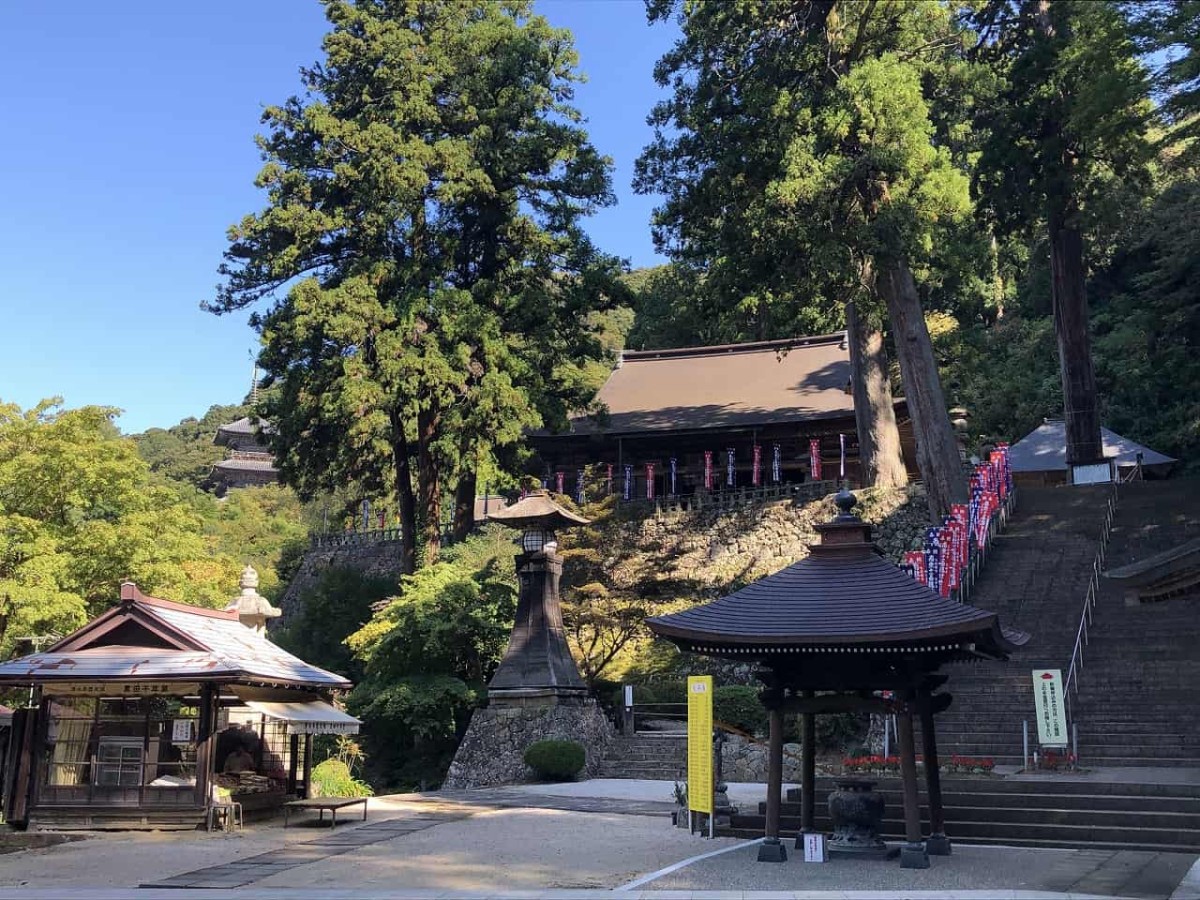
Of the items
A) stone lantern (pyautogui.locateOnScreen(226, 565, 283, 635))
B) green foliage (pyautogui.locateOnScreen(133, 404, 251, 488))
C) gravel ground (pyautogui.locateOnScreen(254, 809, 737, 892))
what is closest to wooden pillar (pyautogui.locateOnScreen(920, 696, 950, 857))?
gravel ground (pyautogui.locateOnScreen(254, 809, 737, 892))

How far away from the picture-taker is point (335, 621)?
1137 inches

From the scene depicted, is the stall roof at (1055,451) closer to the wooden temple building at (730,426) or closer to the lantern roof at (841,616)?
the wooden temple building at (730,426)

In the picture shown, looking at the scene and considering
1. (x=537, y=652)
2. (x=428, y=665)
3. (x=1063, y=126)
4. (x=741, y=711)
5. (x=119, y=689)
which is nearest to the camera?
(x=119, y=689)

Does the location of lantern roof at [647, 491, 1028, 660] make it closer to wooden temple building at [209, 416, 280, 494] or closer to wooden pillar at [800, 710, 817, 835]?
wooden pillar at [800, 710, 817, 835]

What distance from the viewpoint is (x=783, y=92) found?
21.4 meters

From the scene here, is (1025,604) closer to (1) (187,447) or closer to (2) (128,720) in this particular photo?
(2) (128,720)

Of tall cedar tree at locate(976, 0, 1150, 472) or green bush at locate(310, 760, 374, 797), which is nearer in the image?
green bush at locate(310, 760, 374, 797)

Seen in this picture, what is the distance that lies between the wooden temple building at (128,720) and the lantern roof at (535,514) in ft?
23.7

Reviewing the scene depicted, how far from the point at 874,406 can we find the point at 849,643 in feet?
59.1

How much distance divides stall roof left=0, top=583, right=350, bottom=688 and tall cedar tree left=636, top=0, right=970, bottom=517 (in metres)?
13.3

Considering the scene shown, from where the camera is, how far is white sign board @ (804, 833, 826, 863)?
10164mm

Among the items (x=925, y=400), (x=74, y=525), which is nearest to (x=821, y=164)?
(x=925, y=400)

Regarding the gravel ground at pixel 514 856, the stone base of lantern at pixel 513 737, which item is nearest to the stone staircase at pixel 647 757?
the stone base of lantern at pixel 513 737

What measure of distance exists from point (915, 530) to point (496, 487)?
37.1 ft
